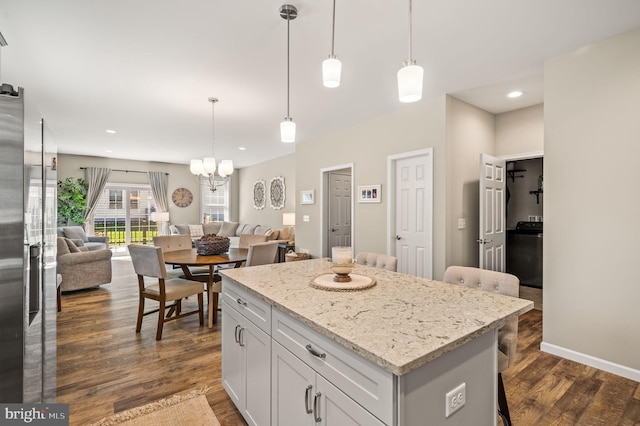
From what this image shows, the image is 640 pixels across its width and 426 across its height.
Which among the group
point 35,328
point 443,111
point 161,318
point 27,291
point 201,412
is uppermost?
point 443,111

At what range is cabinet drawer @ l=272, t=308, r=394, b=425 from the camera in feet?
2.99

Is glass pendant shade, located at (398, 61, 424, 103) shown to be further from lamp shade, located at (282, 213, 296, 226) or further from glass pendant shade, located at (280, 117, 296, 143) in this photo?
lamp shade, located at (282, 213, 296, 226)

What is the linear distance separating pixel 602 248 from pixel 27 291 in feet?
12.6

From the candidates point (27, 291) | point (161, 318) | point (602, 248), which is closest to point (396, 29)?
point (602, 248)

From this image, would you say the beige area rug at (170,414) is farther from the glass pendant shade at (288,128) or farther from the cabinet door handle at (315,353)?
the glass pendant shade at (288,128)

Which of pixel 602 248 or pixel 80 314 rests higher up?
pixel 602 248

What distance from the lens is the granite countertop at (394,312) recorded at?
96 cm

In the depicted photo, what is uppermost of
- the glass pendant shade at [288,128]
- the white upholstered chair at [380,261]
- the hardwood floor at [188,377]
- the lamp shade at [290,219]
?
the glass pendant shade at [288,128]

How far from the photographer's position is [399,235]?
421 cm

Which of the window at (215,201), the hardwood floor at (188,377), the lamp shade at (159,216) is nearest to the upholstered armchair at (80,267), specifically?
the hardwood floor at (188,377)

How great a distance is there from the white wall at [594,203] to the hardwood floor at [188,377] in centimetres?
31

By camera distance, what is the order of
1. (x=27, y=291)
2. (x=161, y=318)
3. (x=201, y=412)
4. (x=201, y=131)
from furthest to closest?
(x=201, y=131)
(x=161, y=318)
(x=201, y=412)
(x=27, y=291)

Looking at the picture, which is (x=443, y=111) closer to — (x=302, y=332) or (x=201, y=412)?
(x=302, y=332)

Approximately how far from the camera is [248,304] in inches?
68.5
